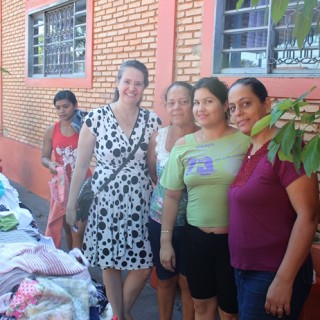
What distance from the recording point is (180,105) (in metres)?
2.77

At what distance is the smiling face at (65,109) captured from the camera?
4.32m

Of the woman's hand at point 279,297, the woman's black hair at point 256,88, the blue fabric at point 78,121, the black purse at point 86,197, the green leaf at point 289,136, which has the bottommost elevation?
the woman's hand at point 279,297

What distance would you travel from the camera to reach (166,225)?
8.79ft

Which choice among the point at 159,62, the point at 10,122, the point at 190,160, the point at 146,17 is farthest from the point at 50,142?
the point at 10,122

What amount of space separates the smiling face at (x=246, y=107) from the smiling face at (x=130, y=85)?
3.35ft

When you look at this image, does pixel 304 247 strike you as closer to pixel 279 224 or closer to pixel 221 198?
pixel 279 224

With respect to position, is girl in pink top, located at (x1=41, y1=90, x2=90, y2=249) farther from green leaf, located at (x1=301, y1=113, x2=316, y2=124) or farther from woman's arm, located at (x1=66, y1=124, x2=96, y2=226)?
green leaf, located at (x1=301, y1=113, x2=316, y2=124)

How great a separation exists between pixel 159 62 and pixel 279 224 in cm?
301

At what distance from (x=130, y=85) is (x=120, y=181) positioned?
2.24 ft

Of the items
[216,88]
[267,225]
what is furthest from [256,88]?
[267,225]

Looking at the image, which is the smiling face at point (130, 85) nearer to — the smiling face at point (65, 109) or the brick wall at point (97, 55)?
the smiling face at point (65, 109)

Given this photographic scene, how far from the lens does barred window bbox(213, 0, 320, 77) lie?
3.36m

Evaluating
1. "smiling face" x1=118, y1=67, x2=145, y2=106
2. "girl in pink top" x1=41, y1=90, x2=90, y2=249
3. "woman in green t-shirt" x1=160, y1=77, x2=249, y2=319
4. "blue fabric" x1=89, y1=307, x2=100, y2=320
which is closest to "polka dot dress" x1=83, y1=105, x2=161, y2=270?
"smiling face" x1=118, y1=67, x2=145, y2=106

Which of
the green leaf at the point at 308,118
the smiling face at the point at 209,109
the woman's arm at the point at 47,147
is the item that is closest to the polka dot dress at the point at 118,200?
the smiling face at the point at 209,109
